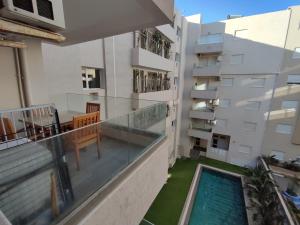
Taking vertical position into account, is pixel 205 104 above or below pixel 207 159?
above

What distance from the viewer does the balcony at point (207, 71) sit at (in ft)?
39.5

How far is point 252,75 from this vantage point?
11.4m

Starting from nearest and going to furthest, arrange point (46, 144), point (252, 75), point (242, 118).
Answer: point (46, 144), point (252, 75), point (242, 118)

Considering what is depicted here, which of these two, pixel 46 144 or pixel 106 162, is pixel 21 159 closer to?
pixel 46 144

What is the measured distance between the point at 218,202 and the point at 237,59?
10640 mm

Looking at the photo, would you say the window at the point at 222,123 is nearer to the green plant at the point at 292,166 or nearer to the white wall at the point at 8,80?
the green plant at the point at 292,166

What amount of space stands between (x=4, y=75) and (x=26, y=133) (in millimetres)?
1247

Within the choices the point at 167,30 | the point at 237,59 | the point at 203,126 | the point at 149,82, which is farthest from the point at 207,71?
the point at 149,82

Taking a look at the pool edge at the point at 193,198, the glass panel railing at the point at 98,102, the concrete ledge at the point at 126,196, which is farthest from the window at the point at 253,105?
the concrete ledge at the point at 126,196

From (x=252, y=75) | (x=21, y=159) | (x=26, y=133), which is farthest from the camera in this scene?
(x=252, y=75)

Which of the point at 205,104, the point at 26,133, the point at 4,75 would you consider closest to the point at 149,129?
the point at 26,133

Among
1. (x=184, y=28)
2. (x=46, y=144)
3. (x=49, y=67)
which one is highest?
(x=184, y=28)

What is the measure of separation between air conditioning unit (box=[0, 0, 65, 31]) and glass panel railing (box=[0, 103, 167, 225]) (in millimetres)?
1366

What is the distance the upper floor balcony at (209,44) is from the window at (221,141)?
302 inches
